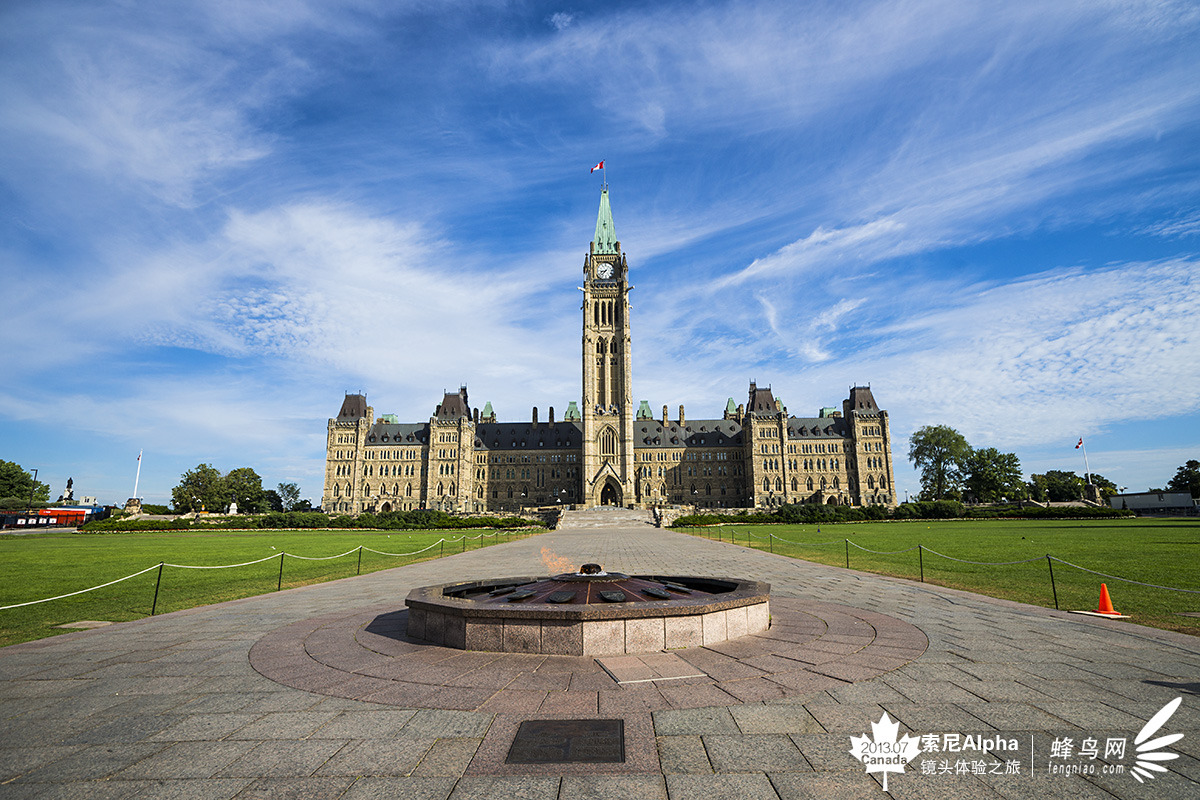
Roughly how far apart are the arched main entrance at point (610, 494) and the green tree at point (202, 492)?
63560mm

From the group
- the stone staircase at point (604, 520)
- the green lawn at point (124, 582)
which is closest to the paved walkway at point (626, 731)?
the green lawn at point (124, 582)

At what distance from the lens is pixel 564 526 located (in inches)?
2495

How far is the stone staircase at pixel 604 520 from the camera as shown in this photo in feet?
211

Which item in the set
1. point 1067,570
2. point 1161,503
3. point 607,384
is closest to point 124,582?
point 1067,570

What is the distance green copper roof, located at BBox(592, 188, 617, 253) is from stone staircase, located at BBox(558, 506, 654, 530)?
54180 mm

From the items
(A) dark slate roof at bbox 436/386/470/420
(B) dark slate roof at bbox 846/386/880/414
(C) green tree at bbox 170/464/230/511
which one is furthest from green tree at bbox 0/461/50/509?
(B) dark slate roof at bbox 846/386/880/414

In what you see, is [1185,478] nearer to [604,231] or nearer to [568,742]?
[604,231]

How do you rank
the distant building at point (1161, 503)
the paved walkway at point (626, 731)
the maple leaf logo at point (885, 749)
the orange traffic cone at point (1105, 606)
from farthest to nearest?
the distant building at point (1161, 503) → the orange traffic cone at point (1105, 606) → the maple leaf logo at point (885, 749) → the paved walkway at point (626, 731)

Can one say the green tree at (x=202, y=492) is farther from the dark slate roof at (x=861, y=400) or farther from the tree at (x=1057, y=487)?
the tree at (x=1057, y=487)

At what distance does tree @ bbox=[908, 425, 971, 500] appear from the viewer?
9894cm

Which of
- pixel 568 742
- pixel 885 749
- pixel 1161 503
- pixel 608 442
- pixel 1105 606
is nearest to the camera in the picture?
pixel 885 749

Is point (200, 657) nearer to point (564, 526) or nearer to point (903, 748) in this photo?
point (903, 748)

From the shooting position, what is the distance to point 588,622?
7406mm

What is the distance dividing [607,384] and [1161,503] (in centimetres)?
8193
